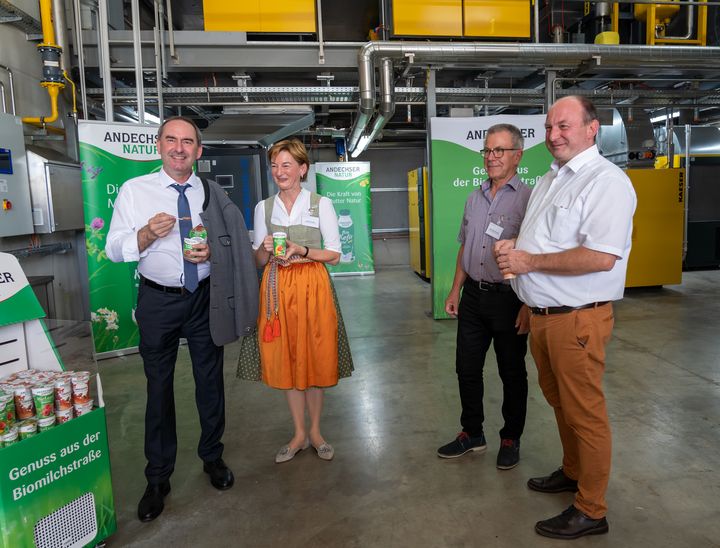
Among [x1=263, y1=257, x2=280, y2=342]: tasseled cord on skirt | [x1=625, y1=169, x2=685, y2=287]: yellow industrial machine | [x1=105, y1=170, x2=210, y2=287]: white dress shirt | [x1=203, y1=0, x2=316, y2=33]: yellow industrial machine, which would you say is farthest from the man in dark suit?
[x1=625, y1=169, x2=685, y2=287]: yellow industrial machine

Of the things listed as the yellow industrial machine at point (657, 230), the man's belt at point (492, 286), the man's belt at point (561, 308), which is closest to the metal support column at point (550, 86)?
the yellow industrial machine at point (657, 230)

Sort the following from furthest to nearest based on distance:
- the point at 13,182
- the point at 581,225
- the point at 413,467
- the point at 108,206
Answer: the point at 108,206 < the point at 13,182 < the point at 413,467 < the point at 581,225

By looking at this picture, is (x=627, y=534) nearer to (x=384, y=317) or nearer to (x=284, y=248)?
(x=284, y=248)

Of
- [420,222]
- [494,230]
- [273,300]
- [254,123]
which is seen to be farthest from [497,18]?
[273,300]

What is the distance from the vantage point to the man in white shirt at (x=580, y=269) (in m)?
1.76

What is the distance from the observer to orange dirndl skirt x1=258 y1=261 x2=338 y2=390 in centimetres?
246

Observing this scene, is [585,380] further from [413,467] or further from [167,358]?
[167,358]

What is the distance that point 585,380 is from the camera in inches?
73.8

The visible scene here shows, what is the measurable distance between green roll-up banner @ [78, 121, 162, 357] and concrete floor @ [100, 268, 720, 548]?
0.35 m

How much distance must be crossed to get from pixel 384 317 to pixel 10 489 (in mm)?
4781

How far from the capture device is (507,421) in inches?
102

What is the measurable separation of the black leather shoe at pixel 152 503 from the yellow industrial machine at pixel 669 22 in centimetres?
662

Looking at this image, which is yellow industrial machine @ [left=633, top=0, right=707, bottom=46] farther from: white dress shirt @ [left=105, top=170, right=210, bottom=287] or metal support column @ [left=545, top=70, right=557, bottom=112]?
white dress shirt @ [left=105, top=170, right=210, bottom=287]

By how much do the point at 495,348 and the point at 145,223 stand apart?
1.75 metres
